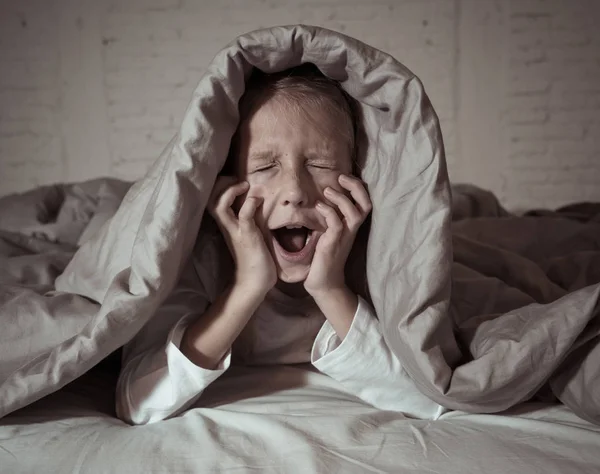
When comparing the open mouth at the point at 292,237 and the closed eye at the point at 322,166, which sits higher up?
the closed eye at the point at 322,166

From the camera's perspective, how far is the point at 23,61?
2459mm

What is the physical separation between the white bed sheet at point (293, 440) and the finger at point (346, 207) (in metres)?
0.24

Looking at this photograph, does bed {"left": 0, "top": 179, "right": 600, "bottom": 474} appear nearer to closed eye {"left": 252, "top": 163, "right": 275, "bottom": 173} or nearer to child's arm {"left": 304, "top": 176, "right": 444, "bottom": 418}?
child's arm {"left": 304, "top": 176, "right": 444, "bottom": 418}

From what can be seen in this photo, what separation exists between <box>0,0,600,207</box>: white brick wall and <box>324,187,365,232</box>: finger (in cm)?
181

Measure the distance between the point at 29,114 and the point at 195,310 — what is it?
2021mm

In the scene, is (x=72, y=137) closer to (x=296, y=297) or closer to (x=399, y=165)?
(x=296, y=297)

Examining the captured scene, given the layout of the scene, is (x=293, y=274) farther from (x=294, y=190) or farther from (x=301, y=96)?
(x=301, y=96)

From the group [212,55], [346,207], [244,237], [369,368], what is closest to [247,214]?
[244,237]

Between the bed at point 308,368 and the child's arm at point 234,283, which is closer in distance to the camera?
the bed at point 308,368

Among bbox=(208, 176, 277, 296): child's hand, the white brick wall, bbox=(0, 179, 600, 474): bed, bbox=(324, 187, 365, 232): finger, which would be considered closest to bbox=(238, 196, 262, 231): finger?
bbox=(208, 176, 277, 296): child's hand

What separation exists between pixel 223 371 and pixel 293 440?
16 cm

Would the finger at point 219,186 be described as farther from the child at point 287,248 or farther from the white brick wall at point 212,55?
the white brick wall at point 212,55

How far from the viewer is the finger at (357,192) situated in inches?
32.9

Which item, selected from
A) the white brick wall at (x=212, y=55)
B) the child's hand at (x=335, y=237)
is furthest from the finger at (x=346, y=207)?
the white brick wall at (x=212, y=55)
